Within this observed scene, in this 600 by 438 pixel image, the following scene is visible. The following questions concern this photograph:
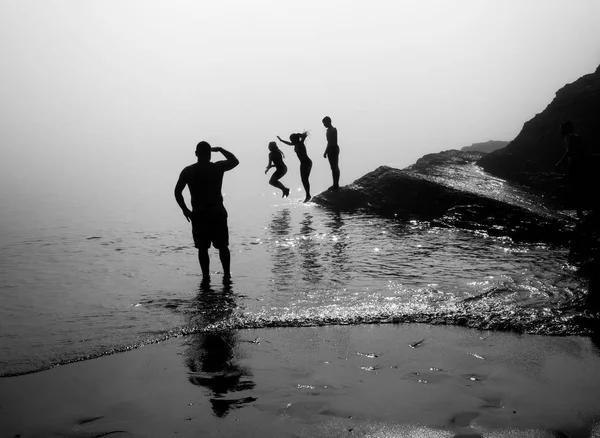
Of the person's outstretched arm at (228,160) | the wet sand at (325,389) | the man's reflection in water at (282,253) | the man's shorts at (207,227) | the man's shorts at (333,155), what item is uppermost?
the man's shorts at (333,155)

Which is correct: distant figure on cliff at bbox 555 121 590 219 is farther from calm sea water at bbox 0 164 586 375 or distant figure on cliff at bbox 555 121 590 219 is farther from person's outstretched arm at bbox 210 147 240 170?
person's outstretched arm at bbox 210 147 240 170

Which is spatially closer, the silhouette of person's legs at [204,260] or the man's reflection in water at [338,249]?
the silhouette of person's legs at [204,260]

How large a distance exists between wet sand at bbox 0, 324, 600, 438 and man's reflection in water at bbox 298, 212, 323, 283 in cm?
269

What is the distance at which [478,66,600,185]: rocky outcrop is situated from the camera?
15039 millimetres

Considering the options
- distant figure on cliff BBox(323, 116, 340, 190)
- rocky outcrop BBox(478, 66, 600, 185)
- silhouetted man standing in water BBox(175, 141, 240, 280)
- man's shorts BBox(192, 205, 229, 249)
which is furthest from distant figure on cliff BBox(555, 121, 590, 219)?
man's shorts BBox(192, 205, 229, 249)

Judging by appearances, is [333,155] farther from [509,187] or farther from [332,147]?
[509,187]

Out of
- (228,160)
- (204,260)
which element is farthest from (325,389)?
(228,160)

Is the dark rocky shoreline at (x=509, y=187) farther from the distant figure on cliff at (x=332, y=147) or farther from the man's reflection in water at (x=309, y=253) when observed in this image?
the man's reflection in water at (x=309, y=253)

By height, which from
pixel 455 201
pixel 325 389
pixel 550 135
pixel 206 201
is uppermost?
pixel 550 135

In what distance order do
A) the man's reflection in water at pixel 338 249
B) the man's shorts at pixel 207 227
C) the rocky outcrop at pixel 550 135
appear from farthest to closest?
the rocky outcrop at pixel 550 135, the man's reflection in water at pixel 338 249, the man's shorts at pixel 207 227

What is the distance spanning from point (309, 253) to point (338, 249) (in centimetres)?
64

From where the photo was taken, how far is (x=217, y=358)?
166 inches

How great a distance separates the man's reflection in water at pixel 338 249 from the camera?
25.1 ft

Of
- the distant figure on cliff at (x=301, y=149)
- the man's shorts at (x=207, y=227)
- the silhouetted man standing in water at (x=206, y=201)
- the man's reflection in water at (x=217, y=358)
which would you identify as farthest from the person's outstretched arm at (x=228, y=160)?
the distant figure on cliff at (x=301, y=149)
